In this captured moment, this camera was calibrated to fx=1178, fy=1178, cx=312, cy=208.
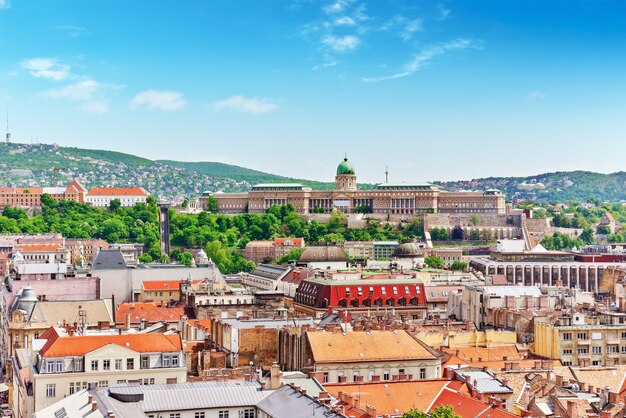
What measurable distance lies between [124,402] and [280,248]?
141 m

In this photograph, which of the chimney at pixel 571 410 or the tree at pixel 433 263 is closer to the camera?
the chimney at pixel 571 410

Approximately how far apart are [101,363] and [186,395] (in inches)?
241

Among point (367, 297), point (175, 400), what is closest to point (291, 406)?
point (175, 400)

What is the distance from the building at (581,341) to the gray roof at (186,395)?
2539 centimetres

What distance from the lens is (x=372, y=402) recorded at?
4641 centimetres

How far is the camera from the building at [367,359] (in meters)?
53.7

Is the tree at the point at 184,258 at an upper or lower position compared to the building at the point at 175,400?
lower

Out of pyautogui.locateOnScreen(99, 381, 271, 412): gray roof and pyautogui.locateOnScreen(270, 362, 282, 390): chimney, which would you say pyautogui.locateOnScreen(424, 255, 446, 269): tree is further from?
pyautogui.locateOnScreen(99, 381, 271, 412): gray roof

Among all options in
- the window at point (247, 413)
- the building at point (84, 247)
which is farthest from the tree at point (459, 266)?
the window at point (247, 413)

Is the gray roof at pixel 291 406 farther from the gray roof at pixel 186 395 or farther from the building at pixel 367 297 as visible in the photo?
the building at pixel 367 297

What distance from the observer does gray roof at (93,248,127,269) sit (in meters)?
109

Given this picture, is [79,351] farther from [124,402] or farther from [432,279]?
[432,279]

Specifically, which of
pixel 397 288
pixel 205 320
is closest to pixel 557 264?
pixel 397 288

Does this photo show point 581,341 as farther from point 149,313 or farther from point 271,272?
point 271,272
